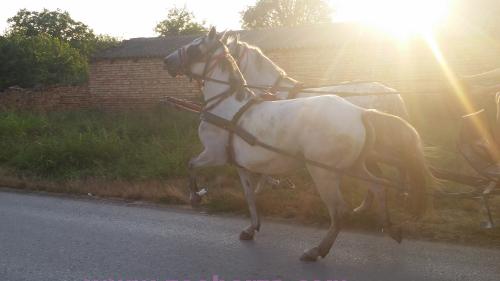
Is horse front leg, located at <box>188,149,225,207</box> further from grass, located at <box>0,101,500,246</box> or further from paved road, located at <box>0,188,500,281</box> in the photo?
grass, located at <box>0,101,500,246</box>

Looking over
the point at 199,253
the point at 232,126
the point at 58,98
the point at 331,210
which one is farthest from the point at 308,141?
the point at 58,98

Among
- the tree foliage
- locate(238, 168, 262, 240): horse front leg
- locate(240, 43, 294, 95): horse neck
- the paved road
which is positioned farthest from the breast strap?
the tree foliage

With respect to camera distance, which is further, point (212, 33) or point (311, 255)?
point (212, 33)

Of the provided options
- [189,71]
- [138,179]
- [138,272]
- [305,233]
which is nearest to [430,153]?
[305,233]

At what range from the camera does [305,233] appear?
6.45m

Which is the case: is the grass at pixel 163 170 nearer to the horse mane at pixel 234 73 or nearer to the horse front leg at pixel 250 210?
the horse front leg at pixel 250 210

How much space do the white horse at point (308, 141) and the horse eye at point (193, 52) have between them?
618 mm

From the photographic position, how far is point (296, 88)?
7.56m

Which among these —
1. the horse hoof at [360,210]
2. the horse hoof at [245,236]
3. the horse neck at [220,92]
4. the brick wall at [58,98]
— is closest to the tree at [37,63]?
the brick wall at [58,98]

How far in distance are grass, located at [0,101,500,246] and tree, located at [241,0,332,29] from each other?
45616 mm

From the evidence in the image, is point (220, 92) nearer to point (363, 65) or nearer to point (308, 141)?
point (308, 141)

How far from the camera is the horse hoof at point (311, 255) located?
17.5 ft

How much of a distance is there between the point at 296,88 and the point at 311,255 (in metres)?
2.92

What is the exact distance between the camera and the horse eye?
22.0 feet
